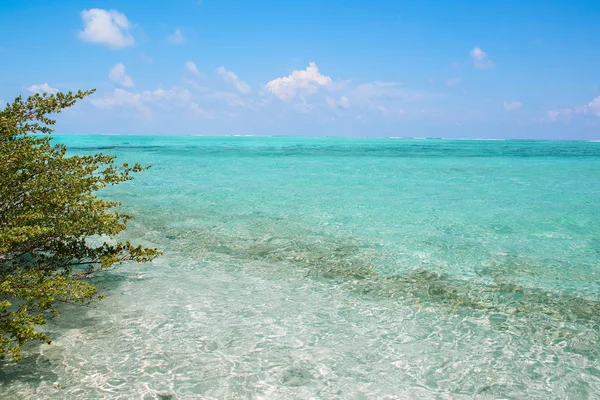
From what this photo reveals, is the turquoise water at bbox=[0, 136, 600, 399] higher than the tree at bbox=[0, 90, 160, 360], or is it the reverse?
the tree at bbox=[0, 90, 160, 360]

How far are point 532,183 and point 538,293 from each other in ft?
61.8

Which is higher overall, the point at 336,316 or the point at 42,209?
the point at 42,209

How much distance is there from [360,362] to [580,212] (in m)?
13.4

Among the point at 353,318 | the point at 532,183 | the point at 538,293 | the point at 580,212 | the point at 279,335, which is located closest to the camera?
the point at 279,335

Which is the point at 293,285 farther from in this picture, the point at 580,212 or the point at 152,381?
the point at 580,212

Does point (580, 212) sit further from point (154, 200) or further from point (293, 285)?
point (154, 200)

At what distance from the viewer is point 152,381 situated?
420 centimetres

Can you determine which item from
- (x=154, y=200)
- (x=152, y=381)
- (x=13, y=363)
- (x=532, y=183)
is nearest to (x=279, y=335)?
(x=152, y=381)

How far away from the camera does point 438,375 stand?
14.6ft

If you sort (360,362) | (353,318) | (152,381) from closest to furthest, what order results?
1. (152,381)
2. (360,362)
3. (353,318)

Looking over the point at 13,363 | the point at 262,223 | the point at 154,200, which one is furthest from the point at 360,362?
the point at 154,200

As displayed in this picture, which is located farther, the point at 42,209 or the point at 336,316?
the point at 336,316

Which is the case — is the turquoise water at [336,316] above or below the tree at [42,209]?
below

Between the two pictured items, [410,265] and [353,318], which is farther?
[410,265]
